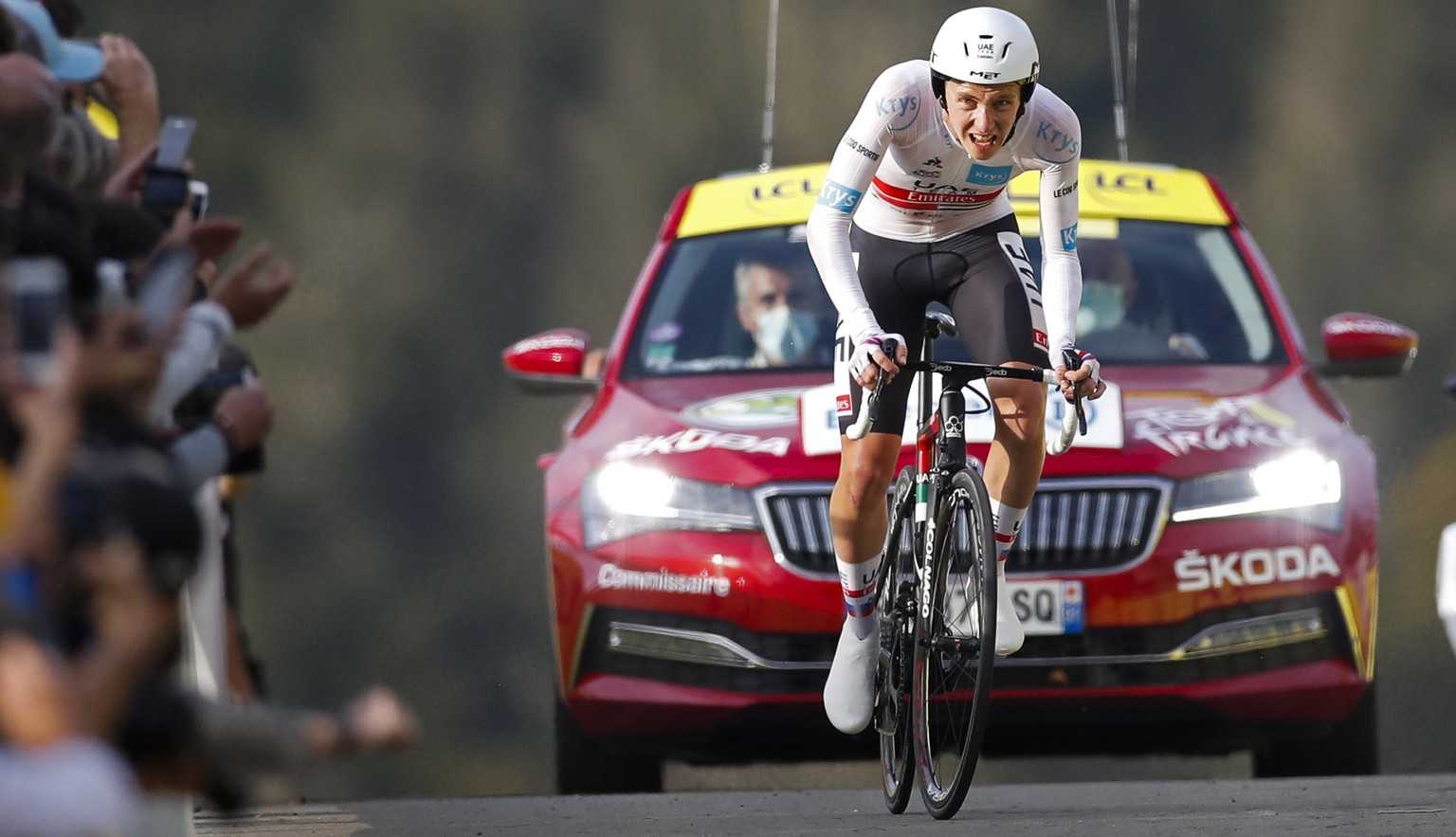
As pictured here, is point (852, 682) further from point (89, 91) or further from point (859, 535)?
point (89, 91)

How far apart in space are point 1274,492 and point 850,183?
5.18 feet

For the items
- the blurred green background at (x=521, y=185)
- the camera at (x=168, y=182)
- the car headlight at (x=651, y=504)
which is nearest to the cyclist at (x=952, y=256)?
the car headlight at (x=651, y=504)

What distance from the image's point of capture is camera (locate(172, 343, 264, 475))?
475 centimetres

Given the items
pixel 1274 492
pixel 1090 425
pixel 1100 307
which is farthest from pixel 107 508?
pixel 1100 307

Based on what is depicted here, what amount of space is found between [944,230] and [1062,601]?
104 centimetres

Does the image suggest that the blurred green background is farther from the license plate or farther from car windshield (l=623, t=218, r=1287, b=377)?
the license plate

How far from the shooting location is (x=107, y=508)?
10.2 ft

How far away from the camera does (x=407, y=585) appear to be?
18.1 metres

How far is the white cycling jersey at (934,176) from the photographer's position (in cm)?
663

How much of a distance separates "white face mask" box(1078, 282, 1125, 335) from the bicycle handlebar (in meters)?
1.75

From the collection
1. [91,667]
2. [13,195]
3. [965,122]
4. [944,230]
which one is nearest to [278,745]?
[91,667]

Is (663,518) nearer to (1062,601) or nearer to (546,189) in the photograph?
(1062,601)

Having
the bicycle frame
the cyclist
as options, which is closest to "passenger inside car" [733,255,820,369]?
the cyclist

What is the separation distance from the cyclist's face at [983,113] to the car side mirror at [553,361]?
85.9 inches
